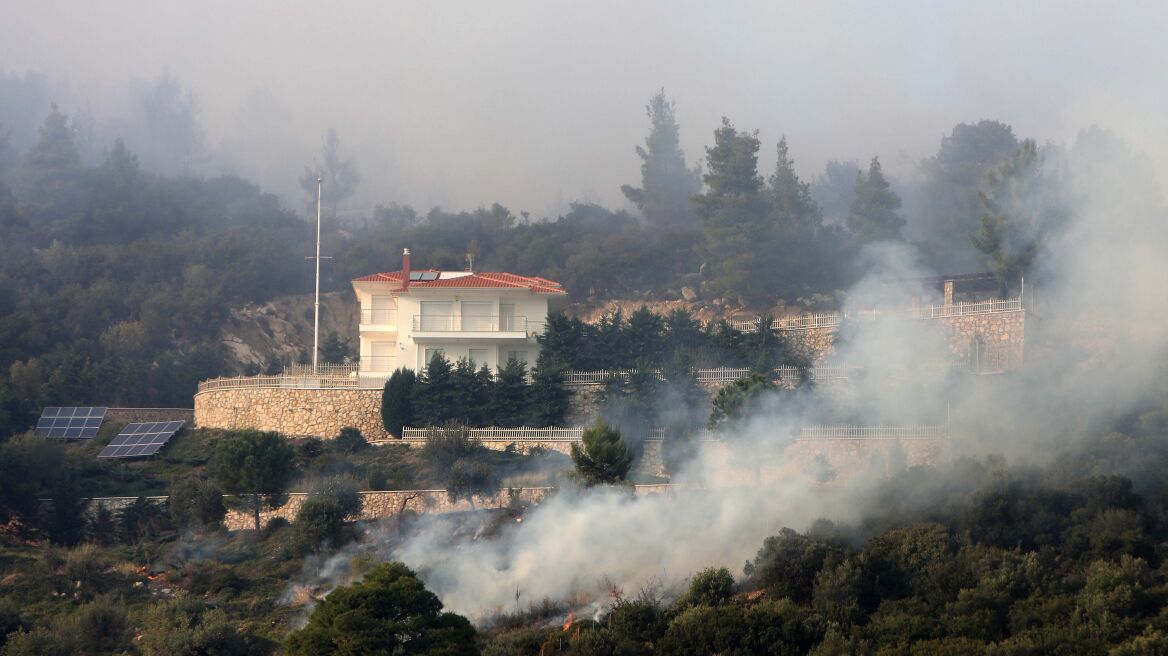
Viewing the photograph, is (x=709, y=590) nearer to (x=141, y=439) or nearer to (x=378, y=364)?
(x=378, y=364)

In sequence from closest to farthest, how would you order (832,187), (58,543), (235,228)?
(58,543)
(235,228)
(832,187)

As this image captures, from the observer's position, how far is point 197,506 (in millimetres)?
42562

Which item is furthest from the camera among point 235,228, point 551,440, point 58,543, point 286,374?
point 235,228

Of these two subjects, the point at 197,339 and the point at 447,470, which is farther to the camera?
the point at 197,339

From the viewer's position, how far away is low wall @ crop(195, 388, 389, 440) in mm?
49500

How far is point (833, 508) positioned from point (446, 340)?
63.0ft

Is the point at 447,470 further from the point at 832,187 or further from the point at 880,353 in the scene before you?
the point at 832,187

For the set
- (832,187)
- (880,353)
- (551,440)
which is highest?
(832,187)

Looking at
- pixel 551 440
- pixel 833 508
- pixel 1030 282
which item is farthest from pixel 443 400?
pixel 1030 282

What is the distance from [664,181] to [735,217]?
2609 centimetres

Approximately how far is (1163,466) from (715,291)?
98.1 feet

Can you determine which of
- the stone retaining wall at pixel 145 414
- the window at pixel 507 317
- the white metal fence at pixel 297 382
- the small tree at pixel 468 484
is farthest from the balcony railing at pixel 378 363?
the small tree at pixel 468 484

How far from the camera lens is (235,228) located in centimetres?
8381

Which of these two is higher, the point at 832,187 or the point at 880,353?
the point at 832,187
